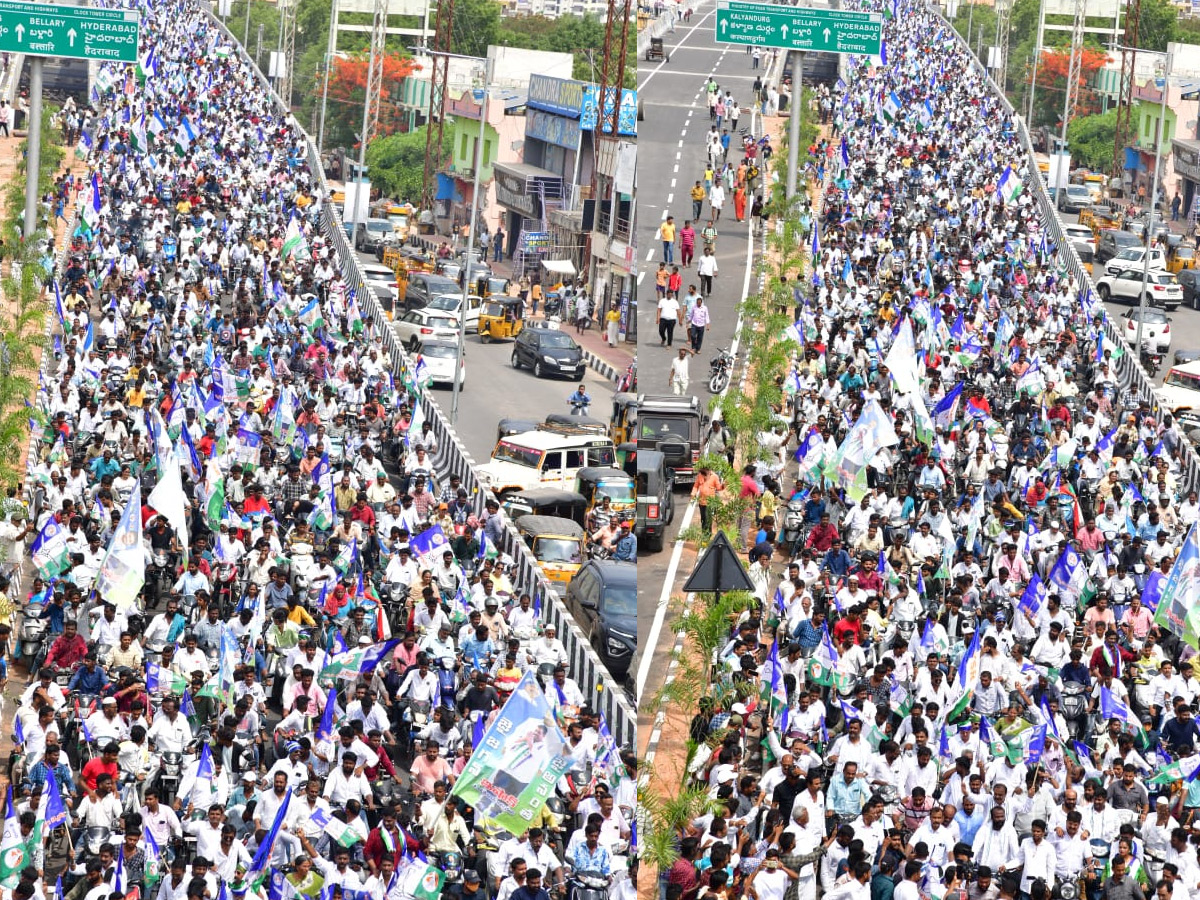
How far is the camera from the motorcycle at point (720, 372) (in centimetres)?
3316

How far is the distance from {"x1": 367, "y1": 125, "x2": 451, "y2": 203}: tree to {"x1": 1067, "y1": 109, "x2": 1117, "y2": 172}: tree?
32236 mm

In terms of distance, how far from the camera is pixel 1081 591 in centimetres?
2406

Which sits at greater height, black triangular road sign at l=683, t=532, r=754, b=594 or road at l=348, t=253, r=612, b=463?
black triangular road sign at l=683, t=532, r=754, b=594

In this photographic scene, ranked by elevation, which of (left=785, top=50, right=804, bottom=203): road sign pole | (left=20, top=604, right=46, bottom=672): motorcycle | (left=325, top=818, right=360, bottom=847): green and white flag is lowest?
(left=325, top=818, right=360, bottom=847): green and white flag

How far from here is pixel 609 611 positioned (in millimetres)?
24438

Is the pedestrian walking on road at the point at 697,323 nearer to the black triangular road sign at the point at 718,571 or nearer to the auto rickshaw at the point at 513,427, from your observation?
the auto rickshaw at the point at 513,427

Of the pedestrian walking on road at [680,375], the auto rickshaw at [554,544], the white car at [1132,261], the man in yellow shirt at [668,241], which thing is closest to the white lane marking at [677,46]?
the white car at [1132,261]

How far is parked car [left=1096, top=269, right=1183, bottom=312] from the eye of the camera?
191ft

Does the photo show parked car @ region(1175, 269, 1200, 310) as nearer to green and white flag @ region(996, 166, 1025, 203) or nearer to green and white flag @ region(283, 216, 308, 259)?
green and white flag @ region(996, 166, 1025, 203)

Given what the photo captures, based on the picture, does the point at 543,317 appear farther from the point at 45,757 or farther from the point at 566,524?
the point at 45,757

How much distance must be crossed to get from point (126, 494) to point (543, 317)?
111 feet

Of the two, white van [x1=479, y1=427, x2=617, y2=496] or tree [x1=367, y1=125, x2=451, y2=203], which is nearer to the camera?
white van [x1=479, y1=427, x2=617, y2=496]

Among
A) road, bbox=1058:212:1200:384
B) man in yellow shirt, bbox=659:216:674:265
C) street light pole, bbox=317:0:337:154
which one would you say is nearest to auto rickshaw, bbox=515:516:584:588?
man in yellow shirt, bbox=659:216:674:265

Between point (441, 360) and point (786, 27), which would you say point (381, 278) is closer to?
point (441, 360)
